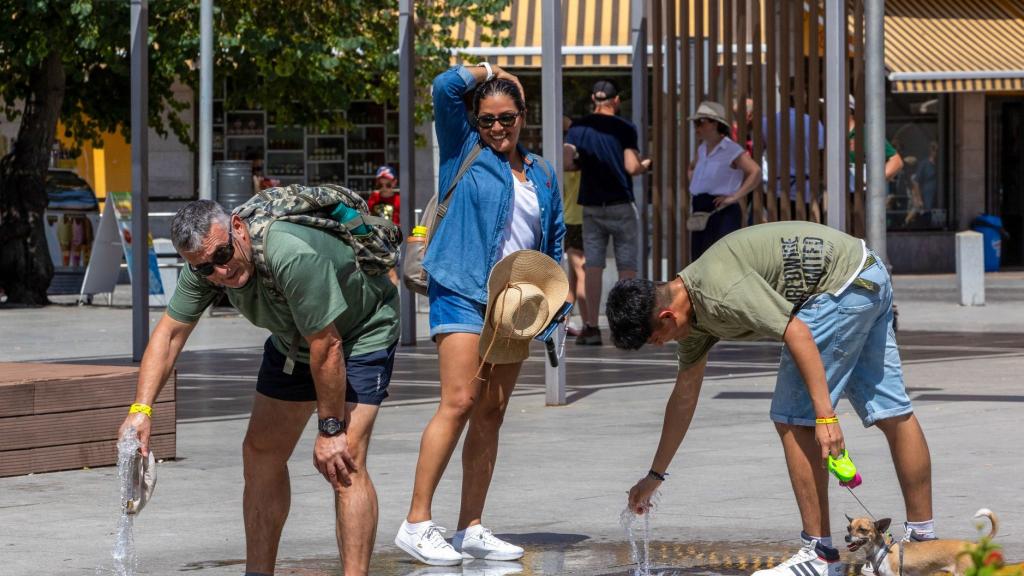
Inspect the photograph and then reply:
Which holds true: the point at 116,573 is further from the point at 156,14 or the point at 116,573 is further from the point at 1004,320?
the point at 156,14

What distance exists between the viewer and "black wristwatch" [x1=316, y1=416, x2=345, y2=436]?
527 cm

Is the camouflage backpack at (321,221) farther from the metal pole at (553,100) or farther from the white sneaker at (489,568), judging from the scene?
the metal pole at (553,100)

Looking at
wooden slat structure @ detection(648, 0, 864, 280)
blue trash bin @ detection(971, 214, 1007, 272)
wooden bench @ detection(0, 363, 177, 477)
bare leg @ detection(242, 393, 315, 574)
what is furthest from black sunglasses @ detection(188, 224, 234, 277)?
blue trash bin @ detection(971, 214, 1007, 272)

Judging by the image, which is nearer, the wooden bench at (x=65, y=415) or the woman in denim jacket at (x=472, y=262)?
the woman in denim jacket at (x=472, y=262)

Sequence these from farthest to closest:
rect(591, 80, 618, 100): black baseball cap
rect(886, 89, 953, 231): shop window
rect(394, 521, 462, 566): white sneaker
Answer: rect(886, 89, 953, 231): shop window < rect(591, 80, 618, 100): black baseball cap < rect(394, 521, 462, 566): white sneaker

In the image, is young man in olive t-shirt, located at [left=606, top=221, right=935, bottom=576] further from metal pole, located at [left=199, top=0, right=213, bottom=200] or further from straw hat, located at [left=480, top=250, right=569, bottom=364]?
metal pole, located at [left=199, top=0, right=213, bottom=200]

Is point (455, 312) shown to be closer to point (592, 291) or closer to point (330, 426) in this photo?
point (330, 426)

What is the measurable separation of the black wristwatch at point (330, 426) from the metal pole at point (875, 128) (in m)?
6.33

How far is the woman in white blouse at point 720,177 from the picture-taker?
12734mm

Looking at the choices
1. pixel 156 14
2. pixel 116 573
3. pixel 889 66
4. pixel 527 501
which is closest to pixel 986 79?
pixel 889 66

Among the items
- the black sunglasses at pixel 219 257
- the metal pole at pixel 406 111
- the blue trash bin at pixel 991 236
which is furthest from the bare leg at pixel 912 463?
the blue trash bin at pixel 991 236

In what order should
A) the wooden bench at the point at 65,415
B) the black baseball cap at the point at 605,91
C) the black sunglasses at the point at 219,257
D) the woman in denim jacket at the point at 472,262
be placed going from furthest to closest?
the black baseball cap at the point at 605,91, the wooden bench at the point at 65,415, the woman in denim jacket at the point at 472,262, the black sunglasses at the point at 219,257

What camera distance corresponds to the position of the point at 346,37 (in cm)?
2305

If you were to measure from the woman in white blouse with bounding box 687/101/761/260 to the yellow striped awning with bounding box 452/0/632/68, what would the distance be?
11433 mm
